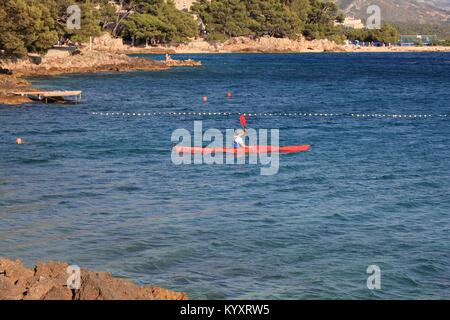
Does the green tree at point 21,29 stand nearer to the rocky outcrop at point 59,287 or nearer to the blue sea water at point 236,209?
the blue sea water at point 236,209

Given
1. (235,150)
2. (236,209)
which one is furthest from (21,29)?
(236,209)

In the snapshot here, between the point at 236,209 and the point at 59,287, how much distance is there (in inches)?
529

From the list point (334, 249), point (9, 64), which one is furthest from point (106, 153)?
point (9, 64)

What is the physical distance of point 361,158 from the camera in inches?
1673

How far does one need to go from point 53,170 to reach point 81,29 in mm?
96800

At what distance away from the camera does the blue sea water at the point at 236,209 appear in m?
22.2

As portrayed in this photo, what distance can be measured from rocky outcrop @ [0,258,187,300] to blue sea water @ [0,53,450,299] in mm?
2909

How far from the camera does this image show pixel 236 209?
97.6 ft

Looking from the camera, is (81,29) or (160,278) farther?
(81,29)

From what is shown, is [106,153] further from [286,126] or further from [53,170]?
[286,126]

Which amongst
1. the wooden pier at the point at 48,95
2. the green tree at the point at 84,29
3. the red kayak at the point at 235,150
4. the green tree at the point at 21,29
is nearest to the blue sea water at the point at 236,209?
the red kayak at the point at 235,150

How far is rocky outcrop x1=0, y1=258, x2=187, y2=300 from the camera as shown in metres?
16.7

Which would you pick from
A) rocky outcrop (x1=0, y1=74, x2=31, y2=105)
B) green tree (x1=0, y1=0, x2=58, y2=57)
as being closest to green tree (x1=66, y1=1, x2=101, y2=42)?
green tree (x1=0, y1=0, x2=58, y2=57)

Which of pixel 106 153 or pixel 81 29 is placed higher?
pixel 81 29
